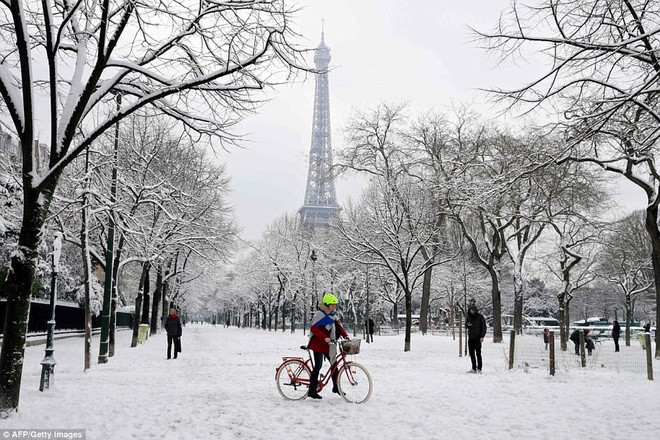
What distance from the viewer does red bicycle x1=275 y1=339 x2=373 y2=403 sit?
966cm

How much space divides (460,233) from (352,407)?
116 feet

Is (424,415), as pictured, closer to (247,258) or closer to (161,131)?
(161,131)

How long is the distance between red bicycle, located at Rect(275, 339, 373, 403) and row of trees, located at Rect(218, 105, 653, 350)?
361 centimetres

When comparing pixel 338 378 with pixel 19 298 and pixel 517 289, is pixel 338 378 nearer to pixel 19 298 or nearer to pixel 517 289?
pixel 19 298

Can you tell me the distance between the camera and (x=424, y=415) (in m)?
8.67

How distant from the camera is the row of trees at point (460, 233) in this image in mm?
18719

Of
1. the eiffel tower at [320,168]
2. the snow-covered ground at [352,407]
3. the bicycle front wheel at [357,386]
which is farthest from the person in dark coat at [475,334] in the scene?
the eiffel tower at [320,168]

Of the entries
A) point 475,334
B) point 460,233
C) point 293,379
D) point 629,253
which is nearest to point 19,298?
point 293,379

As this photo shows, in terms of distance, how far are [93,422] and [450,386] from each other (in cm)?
714

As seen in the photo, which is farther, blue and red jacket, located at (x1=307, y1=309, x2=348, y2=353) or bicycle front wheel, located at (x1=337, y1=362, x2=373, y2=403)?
blue and red jacket, located at (x1=307, y1=309, x2=348, y2=353)

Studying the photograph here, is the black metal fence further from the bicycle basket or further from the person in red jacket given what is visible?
the bicycle basket

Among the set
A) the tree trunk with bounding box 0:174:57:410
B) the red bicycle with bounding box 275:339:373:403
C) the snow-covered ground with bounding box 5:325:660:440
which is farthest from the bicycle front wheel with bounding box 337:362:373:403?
the tree trunk with bounding box 0:174:57:410

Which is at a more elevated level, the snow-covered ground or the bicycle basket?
the bicycle basket

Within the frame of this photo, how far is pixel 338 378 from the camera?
9805 mm
